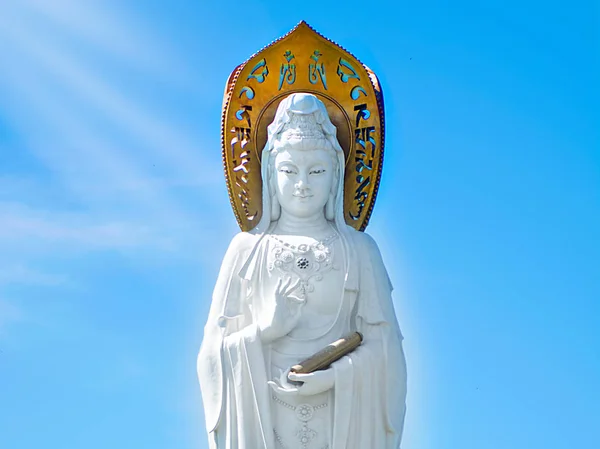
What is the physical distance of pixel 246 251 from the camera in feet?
43.1

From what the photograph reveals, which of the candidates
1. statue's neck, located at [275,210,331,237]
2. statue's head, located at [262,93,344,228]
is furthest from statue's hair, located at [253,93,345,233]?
statue's neck, located at [275,210,331,237]

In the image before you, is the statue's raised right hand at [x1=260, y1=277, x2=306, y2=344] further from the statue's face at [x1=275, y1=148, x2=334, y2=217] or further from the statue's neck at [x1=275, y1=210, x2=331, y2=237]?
the statue's face at [x1=275, y1=148, x2=334, y2=217]

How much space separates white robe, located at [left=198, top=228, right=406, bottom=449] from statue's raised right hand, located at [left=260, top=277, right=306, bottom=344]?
0.33 ft

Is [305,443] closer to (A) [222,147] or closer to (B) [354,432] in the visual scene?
(B) [354,432]

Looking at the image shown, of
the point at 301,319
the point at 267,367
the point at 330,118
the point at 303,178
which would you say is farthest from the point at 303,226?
the point at 267,367

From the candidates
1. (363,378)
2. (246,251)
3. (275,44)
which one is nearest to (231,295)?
(246,251)

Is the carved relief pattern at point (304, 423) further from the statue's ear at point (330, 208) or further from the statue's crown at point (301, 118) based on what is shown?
the statue's crown at point (301, 118)

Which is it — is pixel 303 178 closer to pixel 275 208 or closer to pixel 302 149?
pixel 302 149

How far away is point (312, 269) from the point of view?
1291 centimetres

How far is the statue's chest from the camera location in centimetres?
1286

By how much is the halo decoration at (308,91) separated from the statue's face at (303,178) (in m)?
0.46

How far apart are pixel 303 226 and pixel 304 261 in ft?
1.28

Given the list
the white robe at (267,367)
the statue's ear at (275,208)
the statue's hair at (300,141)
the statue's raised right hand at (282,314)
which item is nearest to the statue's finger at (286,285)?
the statue's raised right hand at (282,314)

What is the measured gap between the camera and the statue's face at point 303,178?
13.1 metres
